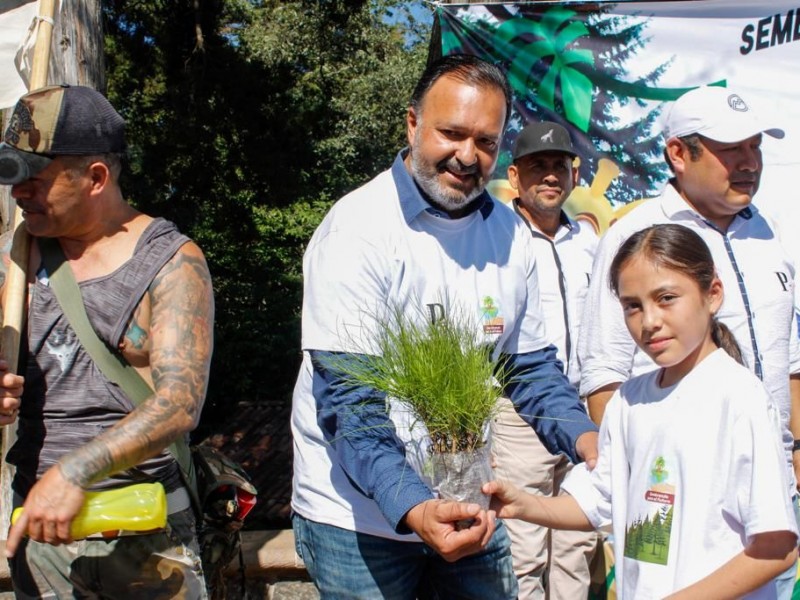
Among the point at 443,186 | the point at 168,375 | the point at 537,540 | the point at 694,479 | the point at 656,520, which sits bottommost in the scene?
the point at 537,540

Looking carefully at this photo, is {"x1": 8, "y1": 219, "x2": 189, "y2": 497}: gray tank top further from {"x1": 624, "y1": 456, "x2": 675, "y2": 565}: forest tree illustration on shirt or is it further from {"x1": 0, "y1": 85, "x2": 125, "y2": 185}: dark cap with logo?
{"x1": 624, "y1": 456, "x2": 675, "y2": 565}: forest tree illustration on shirt

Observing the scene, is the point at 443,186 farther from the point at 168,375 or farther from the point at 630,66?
the point at 630,66

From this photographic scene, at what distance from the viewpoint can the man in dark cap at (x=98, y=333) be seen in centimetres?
246

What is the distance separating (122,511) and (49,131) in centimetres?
102

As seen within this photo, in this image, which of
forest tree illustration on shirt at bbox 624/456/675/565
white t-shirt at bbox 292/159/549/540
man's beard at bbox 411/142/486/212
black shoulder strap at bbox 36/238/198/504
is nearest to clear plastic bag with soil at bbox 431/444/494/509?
white t-shirt at bbox 292/159/549/540

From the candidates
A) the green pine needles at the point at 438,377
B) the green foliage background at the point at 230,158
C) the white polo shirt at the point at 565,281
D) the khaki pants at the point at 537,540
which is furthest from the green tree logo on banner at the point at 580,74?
the green foliage background at the point at 230,158

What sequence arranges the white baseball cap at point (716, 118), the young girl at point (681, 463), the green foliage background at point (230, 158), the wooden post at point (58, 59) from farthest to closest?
the green foliage background at point (230, 158)
the white baseball cap at point (716, 118)
the wooden post at point (58, 59)
the young girl at point (681, 463)

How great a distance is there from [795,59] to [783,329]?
2749mm

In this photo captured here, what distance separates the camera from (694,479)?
213 centimetres

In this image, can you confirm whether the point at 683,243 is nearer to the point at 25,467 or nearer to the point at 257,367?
the point at 25,467

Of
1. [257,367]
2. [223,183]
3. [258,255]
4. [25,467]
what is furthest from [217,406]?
[25,467]

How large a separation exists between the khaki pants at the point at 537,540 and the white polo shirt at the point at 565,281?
1.22ft

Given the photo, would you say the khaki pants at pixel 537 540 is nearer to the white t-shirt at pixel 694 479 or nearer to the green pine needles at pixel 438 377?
the white t-shirt at pixel 694 479

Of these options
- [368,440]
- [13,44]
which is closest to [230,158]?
[13,44]
